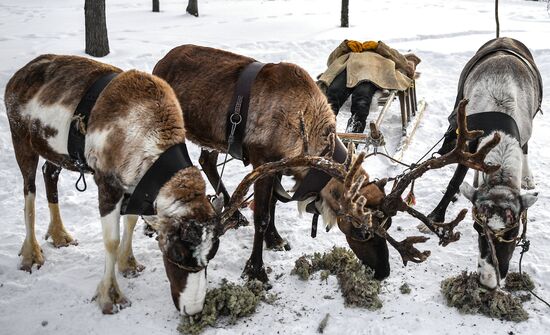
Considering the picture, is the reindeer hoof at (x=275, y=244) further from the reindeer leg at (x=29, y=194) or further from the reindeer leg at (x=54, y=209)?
the reindeer leg at (x=29, y=194)

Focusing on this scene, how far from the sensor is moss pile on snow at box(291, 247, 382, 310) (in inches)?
162

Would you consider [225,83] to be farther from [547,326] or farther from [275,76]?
[547,326]

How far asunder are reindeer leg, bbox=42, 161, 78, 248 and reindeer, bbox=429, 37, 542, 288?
3.74m

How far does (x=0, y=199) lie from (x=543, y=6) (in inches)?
946

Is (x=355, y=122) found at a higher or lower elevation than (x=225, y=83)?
lower

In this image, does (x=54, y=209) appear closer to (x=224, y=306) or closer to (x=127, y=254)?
(x=127, y=254)

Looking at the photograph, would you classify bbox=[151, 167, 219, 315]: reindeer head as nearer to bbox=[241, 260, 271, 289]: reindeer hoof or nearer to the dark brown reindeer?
the dark brown reindeer

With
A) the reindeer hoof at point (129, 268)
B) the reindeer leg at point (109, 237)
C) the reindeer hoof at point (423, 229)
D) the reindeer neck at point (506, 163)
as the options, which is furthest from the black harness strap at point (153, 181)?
the reindeer hoof at point (423, 229)

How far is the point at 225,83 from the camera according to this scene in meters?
4.82

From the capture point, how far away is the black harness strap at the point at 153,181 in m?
3.58

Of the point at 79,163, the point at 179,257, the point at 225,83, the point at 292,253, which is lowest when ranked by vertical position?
the point at 292,253

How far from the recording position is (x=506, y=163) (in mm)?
4238

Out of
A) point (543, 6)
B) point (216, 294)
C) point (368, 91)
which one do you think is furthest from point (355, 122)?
point (543, 6)

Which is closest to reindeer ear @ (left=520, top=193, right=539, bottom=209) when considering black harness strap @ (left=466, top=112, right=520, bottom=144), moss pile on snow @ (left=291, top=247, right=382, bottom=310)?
black harness strap @ (left=466, top=112, right=520, bottom=144)
